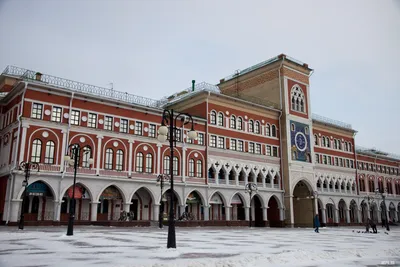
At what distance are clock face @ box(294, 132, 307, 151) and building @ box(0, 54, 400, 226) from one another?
0.14 m

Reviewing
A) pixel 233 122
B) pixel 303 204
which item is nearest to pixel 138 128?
pixel 233 122

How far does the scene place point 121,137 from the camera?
111 ft

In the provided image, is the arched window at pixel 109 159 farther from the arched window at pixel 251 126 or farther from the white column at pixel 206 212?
the arched window at pixel 251 126

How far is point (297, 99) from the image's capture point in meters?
49.9

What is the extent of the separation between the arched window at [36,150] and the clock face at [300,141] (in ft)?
101

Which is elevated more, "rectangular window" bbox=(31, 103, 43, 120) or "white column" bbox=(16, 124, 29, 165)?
"rectangular window" bbox=(31, 103, 43, 120)

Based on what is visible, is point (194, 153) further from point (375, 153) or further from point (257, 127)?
point (375, 153)

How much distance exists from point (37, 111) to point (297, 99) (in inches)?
1289

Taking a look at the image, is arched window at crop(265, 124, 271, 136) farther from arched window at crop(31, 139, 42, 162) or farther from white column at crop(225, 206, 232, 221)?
arched window at crop(31, 139, 42, 162)

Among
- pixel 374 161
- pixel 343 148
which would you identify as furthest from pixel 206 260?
pixel 374 161

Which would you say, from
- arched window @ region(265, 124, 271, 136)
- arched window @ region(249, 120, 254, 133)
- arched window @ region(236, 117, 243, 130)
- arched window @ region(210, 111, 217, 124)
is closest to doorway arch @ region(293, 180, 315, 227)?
arched window @ region(265, 124, 271, 136)

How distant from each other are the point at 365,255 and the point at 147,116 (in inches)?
1033

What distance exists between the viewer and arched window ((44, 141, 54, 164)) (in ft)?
98.2

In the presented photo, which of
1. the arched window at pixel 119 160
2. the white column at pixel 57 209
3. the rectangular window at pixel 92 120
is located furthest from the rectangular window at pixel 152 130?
the white column at pixel 57 209
